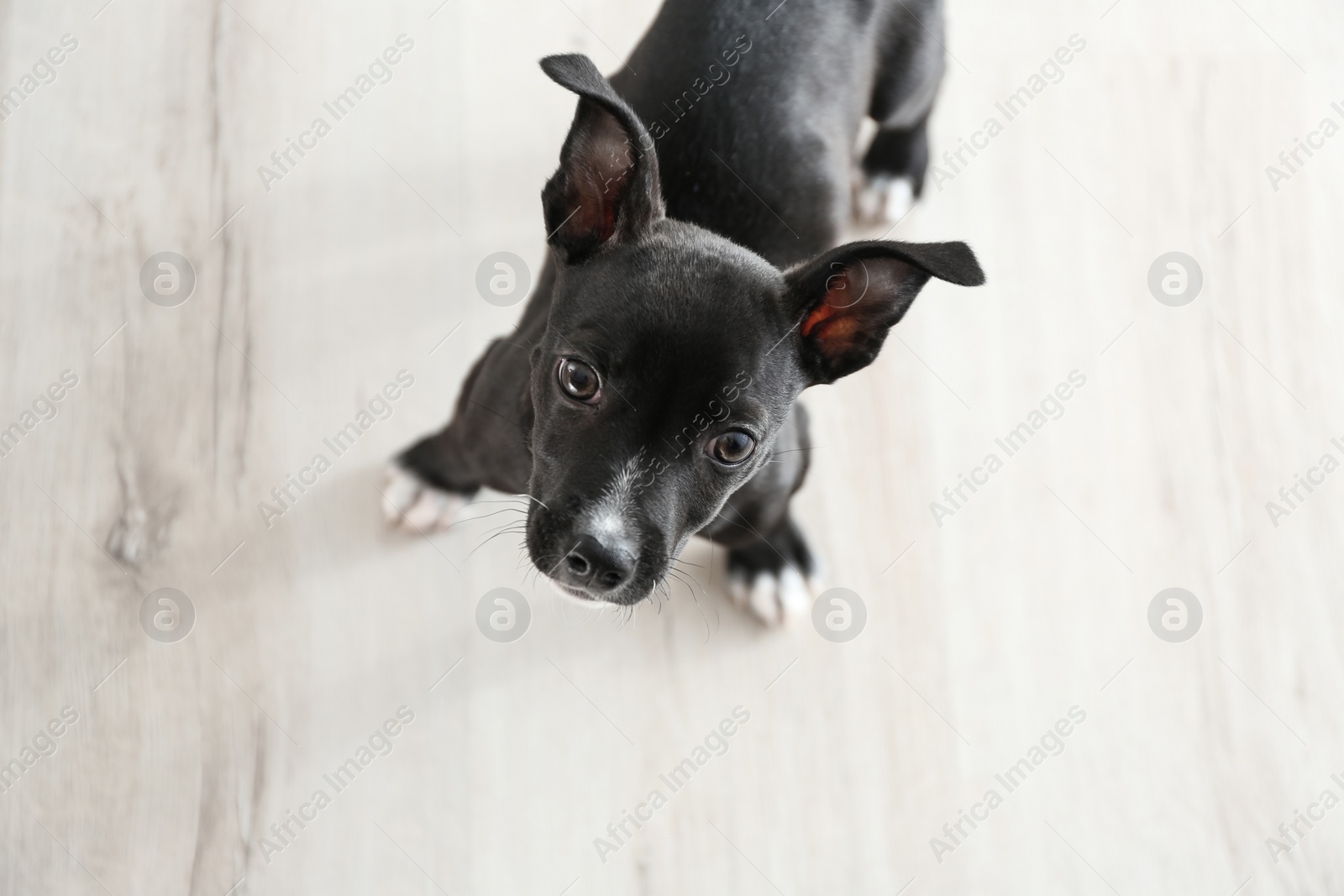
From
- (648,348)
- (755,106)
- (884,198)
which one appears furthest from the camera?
(884,198)

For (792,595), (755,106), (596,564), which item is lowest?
(792,595)

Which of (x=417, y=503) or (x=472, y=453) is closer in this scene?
(x=472, y=453)

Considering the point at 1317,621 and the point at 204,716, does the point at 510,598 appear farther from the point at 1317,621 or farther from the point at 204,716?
the point at 1317,621

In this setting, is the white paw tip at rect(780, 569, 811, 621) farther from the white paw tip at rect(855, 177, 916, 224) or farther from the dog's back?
the white paw tip at rect(855, 177, 916, 224)

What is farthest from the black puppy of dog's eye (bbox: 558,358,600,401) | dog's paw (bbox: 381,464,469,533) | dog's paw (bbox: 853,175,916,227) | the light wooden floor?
dog's paw (bbox: 853,175,916,227)

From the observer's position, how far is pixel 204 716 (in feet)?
9.78

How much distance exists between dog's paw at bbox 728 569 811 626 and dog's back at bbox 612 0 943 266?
963mm

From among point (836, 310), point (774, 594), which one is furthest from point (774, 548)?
point (836, 310)

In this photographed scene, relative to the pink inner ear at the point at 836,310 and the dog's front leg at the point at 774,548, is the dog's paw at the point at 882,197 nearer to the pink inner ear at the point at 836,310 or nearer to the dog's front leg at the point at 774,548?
the dog's front leg at the point at 774,548

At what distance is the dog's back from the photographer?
8.55 feet

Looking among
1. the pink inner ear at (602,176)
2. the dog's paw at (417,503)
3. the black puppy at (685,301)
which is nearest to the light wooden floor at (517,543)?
the dog's paw at (417,503)

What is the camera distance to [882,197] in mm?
3508

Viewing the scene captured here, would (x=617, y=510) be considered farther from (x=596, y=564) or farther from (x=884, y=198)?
(x=884, y=198)

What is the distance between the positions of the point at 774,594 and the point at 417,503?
108cm
